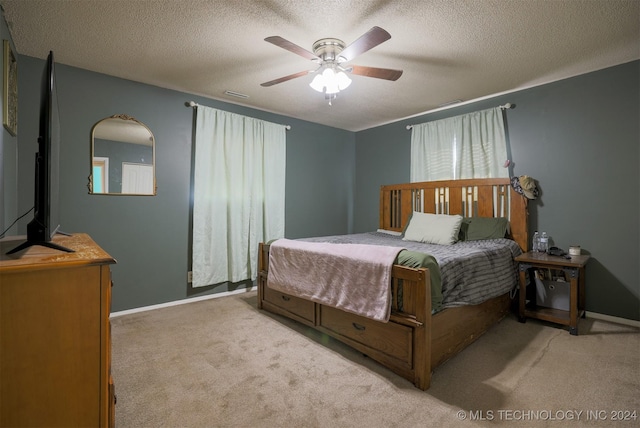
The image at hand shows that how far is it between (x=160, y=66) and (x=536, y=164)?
12.5 ft

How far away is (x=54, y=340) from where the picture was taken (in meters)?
0.98

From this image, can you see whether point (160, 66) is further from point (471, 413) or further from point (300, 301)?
point (471, 413)

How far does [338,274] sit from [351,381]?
0.70m

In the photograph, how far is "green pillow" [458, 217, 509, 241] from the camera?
3.21 metres

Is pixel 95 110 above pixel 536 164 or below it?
above

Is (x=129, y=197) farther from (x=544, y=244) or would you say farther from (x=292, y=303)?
(x=544, y=244)

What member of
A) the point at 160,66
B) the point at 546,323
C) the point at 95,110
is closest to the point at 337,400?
the point at 546,323

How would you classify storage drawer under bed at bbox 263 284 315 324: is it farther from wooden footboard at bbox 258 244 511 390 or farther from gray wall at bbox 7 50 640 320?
gray wall at bbox 7 50 640 320

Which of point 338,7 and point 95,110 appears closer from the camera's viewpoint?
point 338,7

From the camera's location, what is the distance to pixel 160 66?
9.25ft

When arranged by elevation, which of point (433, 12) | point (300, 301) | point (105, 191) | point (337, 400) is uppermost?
point (433, 12)

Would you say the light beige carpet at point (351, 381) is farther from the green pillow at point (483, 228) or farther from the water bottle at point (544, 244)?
the green pillow at point (483, 228)

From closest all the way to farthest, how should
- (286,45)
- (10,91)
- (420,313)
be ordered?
(420,313) < (286,45) < (10,91)

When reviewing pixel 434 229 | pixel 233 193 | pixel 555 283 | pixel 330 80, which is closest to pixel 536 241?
pixel 555 283
